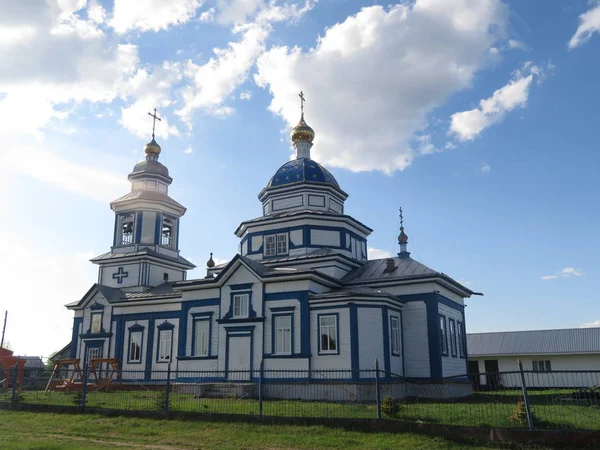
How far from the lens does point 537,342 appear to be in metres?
36.6

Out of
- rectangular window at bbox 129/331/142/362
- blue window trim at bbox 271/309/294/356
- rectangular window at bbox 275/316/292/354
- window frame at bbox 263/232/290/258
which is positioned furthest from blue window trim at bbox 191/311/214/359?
rectangular window at bbox 129/331/142/362

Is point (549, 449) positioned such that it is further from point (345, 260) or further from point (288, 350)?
point (345, 260)

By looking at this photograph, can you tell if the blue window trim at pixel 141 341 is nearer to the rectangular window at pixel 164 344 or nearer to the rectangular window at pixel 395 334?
the rectangular window at pixel 164 344

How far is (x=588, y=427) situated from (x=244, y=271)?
15603 mm

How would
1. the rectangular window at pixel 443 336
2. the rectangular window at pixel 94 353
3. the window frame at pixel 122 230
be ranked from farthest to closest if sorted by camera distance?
1. the window frame at pixel 122 230
2. the rectangular window at pixel 94 353
3. the rectangular window at pixel 443 336

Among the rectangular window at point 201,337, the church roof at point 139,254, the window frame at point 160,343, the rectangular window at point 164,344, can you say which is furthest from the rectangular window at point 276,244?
the church roof at point 139,254

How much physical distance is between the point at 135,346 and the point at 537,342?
24924mm

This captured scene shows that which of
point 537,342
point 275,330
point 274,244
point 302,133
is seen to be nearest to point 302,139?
point 302,133

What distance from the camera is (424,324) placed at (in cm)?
2430

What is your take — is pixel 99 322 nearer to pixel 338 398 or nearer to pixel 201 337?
pixel 201 337

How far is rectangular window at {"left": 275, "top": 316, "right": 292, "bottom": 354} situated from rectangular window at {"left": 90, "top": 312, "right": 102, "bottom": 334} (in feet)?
41.7

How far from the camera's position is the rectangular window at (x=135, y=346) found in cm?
2941

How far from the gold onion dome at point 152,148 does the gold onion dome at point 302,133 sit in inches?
346

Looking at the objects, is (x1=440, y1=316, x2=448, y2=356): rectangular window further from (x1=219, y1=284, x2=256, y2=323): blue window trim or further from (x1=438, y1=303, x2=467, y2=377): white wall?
(x1=219, y1=284, x2=256, y2=323): blue window trim
